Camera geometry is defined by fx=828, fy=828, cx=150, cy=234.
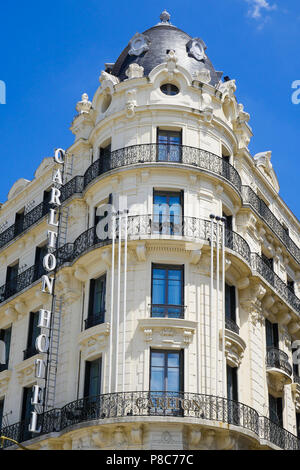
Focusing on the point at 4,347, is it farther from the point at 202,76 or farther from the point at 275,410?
the point at 202,76

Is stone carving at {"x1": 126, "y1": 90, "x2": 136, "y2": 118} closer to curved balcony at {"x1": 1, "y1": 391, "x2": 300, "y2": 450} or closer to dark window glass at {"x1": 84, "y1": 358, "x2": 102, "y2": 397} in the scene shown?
dark window glass at {"x1": 84, "y1": 358, "x2": 102, "y2": 397}

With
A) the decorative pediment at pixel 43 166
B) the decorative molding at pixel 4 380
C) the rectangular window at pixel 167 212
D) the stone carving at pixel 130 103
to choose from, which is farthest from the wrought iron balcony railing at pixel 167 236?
the decorative pediment at pixel 43 166

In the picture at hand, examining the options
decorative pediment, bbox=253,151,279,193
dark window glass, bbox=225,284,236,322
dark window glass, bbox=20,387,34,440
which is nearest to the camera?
dark window glass, bbox=20,387,34,440

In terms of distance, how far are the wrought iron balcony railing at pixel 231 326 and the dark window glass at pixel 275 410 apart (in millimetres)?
3844

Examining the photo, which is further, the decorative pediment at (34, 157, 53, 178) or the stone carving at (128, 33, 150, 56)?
the decorative pediment at (34, 157, 53, 178)

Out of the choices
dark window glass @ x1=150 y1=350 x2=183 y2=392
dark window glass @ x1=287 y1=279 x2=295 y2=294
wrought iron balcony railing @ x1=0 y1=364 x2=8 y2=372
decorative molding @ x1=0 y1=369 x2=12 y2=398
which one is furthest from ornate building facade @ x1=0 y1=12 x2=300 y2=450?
dark window glass @ x1=287 y1=279 x2=295 y2=294

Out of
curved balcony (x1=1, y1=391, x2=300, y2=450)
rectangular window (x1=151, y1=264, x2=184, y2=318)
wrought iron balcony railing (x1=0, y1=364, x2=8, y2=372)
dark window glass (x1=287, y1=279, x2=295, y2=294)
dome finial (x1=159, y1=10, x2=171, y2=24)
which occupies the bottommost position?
curved balcony (x1=1, y1=391, x2=300, y2=450)

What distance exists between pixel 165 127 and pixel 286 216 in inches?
423

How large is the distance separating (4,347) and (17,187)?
872 cm

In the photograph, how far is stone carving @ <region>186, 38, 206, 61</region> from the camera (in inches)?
1449

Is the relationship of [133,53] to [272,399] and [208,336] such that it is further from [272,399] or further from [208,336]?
[272,399]

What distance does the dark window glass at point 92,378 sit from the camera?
30191 mm

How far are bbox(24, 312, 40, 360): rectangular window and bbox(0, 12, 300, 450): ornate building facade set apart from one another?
2.4 inches

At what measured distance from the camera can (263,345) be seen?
112 ft
